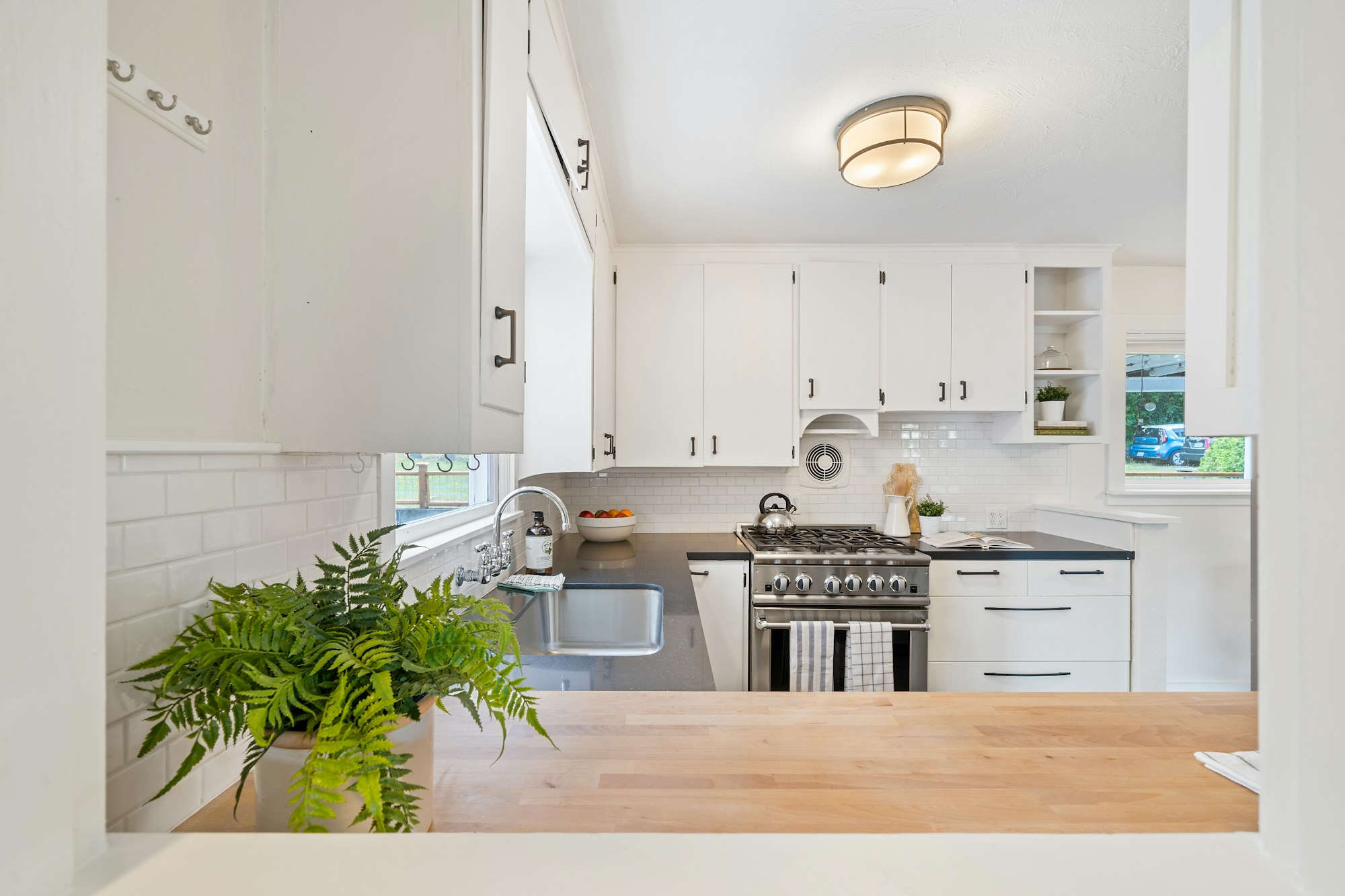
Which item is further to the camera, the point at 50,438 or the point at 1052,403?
the point at 1052,403

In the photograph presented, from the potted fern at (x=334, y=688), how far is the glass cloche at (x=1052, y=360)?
11.2 feet

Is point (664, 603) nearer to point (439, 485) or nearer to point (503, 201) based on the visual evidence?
point (439, 485)

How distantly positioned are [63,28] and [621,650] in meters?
1.95

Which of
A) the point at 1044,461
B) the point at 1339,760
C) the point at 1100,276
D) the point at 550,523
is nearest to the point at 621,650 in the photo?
the point at 550,523

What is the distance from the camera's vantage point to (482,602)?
2.26ft

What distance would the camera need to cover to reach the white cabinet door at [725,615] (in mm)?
2645

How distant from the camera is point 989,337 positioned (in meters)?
3.09

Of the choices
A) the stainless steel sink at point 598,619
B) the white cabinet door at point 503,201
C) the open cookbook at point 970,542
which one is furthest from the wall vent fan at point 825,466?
the white cabinet door at point 503,201

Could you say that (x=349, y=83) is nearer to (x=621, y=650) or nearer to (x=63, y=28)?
(x=63, y=28)

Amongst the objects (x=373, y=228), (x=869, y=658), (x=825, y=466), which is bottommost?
(x=869, y=658)

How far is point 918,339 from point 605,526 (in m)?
1.87

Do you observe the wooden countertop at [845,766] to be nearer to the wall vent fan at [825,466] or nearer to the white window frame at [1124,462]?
the wall vent fan at [825,466]

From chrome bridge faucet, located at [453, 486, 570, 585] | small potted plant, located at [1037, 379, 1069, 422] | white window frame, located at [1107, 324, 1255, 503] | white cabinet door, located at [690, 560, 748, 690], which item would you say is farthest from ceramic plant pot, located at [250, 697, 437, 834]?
white window frame, located at [1107, 324, 1255, 503]

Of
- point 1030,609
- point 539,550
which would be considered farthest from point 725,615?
point 1030,609
